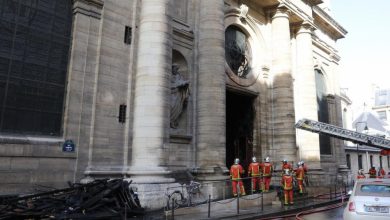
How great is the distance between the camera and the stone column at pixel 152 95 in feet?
41.5

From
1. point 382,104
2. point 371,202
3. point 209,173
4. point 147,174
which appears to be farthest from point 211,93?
point 382,104

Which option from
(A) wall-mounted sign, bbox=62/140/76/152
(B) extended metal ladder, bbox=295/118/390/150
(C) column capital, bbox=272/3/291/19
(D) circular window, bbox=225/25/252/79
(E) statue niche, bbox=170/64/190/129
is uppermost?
(C) column capital, bbox=272/3/291/19

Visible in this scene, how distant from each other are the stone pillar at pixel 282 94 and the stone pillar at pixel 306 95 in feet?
9.75

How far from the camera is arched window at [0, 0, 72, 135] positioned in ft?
35.6

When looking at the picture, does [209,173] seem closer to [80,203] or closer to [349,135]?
[80,203]

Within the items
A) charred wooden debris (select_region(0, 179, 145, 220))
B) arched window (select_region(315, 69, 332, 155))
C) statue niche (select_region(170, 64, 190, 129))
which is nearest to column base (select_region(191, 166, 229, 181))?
statue niche (select_region(170, 64, 190, 129))

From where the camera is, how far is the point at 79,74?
12.4 metres

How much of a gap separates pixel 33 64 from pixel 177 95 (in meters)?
6.46

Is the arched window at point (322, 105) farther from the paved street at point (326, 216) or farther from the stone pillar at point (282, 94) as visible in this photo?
the paved street at point (326, 216)

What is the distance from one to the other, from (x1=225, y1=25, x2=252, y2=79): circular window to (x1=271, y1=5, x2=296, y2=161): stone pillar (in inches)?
77.9

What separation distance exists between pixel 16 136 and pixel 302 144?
1864cm

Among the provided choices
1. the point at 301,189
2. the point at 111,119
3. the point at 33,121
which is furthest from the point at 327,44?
the point at 33,121

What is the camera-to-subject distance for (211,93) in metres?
16.1

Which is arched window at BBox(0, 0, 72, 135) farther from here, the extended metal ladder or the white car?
the extended metal ladder
